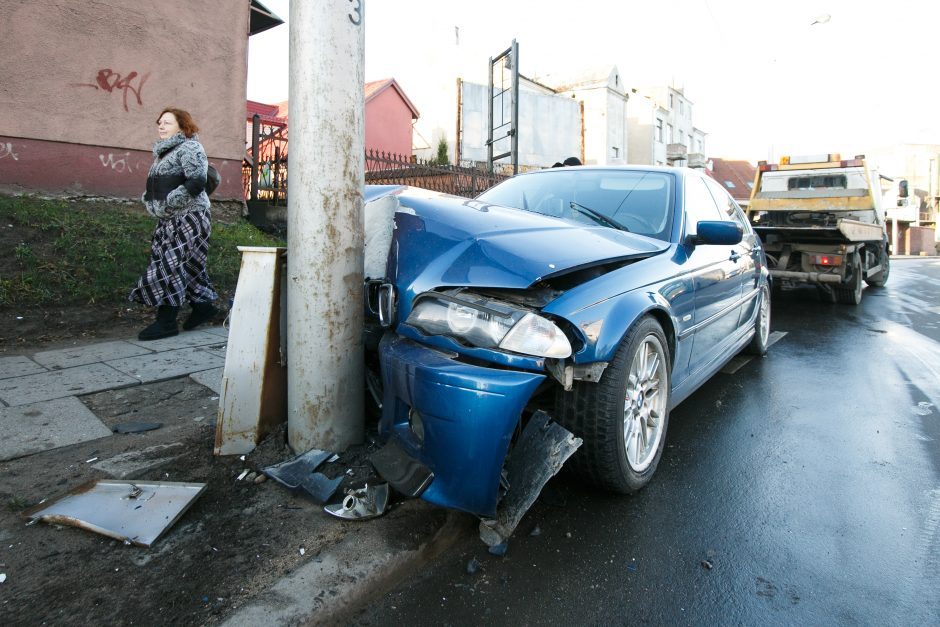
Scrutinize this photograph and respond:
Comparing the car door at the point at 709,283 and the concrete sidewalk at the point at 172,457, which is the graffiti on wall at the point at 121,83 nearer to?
the concrete sidewalk at the point at 172,457

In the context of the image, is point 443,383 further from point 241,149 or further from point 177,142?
point 241,149

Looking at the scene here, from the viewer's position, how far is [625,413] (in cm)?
254

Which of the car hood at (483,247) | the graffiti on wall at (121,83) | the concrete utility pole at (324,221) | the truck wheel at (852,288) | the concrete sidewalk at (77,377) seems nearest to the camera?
the car hood at (483,247)

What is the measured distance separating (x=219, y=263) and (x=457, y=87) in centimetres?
2663

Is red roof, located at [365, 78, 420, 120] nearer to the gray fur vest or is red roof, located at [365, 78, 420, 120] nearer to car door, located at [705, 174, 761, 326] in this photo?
the gray fur vest

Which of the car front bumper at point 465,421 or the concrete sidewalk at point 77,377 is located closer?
the car front bumper at point 465,421

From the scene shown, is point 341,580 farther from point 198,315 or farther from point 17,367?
point 198,315

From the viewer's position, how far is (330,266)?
2.71m

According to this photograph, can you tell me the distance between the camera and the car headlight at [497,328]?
7.01 feet

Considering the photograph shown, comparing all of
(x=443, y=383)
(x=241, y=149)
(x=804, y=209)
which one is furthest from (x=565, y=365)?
(x=804, y=209)

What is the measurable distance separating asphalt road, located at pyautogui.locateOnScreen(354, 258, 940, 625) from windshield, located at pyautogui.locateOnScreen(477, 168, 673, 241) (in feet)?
4.25

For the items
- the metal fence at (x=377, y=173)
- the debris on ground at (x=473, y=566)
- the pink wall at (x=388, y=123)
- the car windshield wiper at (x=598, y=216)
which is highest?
the pink wall at (x=388, y=123)

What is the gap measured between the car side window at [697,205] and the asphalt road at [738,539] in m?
1.25

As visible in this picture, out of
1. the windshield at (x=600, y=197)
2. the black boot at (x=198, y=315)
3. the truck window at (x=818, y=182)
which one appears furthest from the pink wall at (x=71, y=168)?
the truck window at (x=818, y=182)
